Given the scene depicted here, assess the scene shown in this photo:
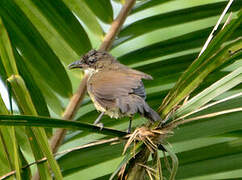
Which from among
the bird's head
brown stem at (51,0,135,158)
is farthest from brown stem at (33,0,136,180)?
the bird's head

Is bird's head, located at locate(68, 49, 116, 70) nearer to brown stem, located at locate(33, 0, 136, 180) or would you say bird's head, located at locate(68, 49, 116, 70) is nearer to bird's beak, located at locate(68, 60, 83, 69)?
bird's beak, located at locate(68, 60, 83, 69)

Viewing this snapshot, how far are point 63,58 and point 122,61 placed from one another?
1.13 ft

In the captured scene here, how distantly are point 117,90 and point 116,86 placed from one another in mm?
67

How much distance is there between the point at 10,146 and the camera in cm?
168

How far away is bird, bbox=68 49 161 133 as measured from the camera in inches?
101

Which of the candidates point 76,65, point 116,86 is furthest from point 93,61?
point 116,86

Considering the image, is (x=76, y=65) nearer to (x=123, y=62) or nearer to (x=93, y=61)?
(x=123, y=62)

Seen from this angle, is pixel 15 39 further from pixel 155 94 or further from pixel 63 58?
pixel 155 94

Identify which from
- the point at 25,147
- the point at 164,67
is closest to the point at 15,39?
the point at 25,147

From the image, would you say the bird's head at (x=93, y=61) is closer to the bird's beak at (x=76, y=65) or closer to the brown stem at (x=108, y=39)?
the bird's beak at (x=76, y=65)

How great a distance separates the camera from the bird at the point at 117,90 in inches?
101

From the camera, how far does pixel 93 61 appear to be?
3.61 meters

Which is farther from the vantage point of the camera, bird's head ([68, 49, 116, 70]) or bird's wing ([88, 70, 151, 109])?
bird's head ([68, 49, 116, 70])

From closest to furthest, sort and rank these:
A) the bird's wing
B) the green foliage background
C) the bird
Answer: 1. the green foliage background
2. the bird
3. the bird's wing
